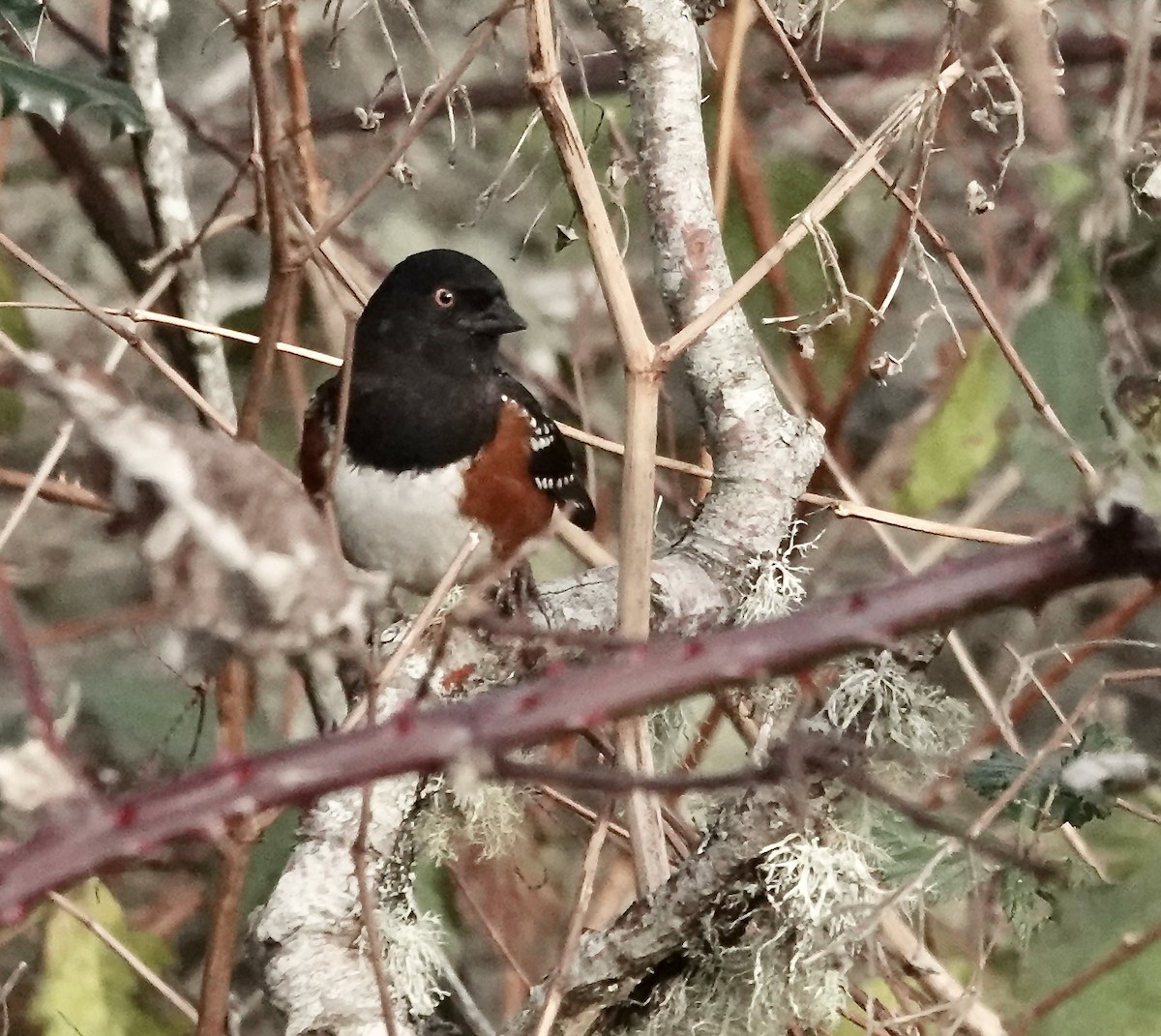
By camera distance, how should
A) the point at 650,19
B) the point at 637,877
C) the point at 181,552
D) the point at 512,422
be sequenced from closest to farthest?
the point at 181,552
the point at 637,877
the point at 650,19
the point at 512,422

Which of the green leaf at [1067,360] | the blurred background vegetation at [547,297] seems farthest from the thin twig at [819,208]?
the green leaf at [1067,360]

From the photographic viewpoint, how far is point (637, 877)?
3.00 feet

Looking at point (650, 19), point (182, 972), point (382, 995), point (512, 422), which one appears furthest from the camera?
point (182, 972)

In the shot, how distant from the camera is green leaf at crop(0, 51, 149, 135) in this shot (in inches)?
44.0

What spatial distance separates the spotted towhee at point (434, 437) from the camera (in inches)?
57.7

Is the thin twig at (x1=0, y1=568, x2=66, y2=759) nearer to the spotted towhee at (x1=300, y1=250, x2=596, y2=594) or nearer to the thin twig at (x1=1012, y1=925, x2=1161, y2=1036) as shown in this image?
the thin twig at (x1=1012, y1=925, x2=1161, y2=1036)

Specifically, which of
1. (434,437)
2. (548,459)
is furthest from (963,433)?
(434,437)

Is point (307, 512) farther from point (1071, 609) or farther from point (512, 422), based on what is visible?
point (1071, 609)

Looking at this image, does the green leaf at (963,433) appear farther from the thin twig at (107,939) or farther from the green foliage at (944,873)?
the thin twig at (107,939)

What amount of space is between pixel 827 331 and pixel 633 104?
1022 millimetres

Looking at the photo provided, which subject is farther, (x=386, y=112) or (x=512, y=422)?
(x=386, y=112)

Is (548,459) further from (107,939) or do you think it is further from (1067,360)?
(1067,360)

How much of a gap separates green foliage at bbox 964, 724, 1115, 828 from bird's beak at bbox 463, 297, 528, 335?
0.91m

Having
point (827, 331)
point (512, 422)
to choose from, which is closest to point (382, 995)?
point (512, 422)
